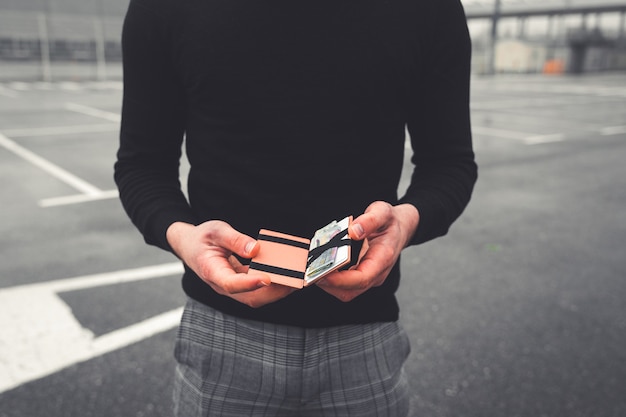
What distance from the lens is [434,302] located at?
415 cm

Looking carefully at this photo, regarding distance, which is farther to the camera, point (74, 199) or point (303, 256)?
point (74, 199)

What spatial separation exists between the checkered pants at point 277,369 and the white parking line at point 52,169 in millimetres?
5799

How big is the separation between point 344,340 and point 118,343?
8.45 ft

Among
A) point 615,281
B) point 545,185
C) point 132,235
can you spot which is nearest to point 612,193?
point 545,185

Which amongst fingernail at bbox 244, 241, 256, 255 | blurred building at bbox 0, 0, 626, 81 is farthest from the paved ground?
blurred building at bbox 0, 0, 626, 81

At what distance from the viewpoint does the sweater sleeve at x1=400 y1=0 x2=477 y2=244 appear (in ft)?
4.31

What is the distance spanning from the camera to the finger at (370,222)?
3.38 feet

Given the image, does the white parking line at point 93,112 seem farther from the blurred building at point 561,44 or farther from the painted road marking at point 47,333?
the blurred building at point 561,44

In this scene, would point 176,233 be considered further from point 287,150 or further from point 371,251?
point 371,251

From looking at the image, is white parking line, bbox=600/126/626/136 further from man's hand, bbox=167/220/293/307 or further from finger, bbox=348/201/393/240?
man's hand, bbox=167/220/293/307

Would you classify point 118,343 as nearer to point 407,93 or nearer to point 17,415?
point 17,415

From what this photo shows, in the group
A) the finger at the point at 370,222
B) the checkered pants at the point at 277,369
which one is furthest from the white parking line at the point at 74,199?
Answer: the finger at the point at 370,222

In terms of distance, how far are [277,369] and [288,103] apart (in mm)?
620

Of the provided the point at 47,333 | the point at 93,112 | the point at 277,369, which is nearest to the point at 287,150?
the point at 277,369
